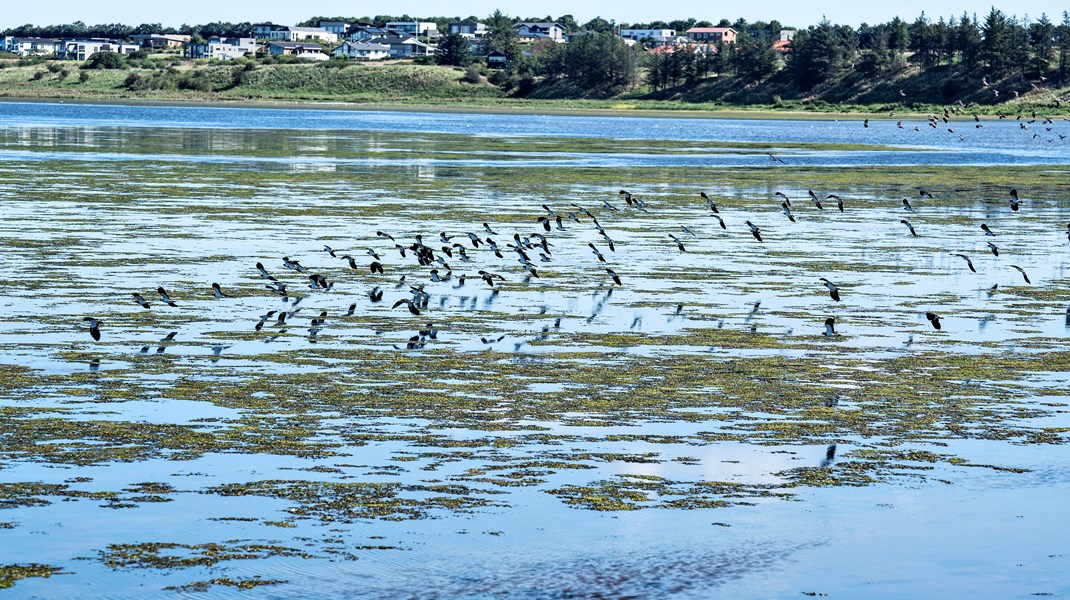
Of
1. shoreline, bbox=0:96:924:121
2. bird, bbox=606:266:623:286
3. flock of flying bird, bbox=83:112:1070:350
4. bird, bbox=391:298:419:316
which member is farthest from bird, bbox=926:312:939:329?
shoreline, bbox=0:96:924:121

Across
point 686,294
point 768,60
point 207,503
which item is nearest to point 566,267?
point 686,294

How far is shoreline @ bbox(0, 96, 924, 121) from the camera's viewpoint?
163 meters

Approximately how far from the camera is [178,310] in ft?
80.5

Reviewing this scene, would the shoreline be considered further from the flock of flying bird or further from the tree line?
the flock of flying bird

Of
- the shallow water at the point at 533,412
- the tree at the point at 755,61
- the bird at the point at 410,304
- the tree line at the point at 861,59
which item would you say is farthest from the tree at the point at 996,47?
the bird at the point at 410,304

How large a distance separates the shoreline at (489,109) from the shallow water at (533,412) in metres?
124

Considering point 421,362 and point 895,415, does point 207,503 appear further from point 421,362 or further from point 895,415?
point 895,415

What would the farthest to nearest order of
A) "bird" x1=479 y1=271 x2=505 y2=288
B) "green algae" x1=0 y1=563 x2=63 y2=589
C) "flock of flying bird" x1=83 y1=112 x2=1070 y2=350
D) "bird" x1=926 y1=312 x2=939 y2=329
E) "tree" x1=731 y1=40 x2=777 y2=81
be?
"tree" x1=731 y1=40 x2=777 y2=81
"bird" x1=479 y1=271 x2=505 y2=288
"bird" x1=926 y1=312 x2=939 y2=329
"flock of flying bird" x1=83 y1=112 x2=1070 y2=350
"green algae" x1=0 y1=563 x2=63 y2=589

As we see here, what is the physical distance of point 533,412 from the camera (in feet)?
58.9

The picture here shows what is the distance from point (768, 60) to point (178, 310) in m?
168

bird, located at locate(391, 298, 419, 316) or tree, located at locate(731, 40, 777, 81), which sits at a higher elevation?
tree, located at locate(731, 40, 777, 81)

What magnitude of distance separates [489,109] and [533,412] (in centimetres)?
16066

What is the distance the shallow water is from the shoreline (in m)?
124

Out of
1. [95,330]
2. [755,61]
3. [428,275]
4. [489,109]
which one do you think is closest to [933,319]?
[428,275]
